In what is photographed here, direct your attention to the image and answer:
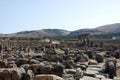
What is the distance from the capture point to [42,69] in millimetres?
15016

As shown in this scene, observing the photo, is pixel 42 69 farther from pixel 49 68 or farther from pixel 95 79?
pixel 95 79

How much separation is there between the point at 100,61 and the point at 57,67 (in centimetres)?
1124

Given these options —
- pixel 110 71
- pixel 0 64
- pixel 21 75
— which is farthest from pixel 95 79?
pixel 0 64

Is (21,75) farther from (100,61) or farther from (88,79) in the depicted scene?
(100,61)

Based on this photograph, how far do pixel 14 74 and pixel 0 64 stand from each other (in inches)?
308

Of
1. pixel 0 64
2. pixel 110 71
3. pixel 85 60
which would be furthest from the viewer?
pixel 85 60

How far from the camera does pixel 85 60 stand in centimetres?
2255

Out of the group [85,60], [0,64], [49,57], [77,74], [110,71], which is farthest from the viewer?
[49,57]

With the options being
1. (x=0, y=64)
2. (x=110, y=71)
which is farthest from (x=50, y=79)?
(x=0, y=64)

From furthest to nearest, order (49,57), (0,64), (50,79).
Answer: (49,57), (0,64), (50,79)

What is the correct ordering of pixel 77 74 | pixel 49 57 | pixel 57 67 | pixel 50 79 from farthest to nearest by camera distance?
pixel 49 57 → pixel 57 67 → pixel 77 74 → pixel 50 79

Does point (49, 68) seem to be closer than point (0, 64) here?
Yes

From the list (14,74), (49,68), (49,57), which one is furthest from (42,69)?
(49,57)

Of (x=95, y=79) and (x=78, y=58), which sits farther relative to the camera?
(x=78, y=58)
